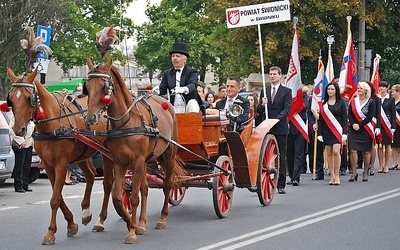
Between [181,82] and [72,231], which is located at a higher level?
[181,82]

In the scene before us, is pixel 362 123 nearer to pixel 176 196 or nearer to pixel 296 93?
pixel 296 93

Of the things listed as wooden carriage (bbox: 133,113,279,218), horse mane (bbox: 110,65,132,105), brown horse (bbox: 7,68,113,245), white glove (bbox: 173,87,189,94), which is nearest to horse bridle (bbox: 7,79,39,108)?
brown horse (bbox: 7,68,113,245)

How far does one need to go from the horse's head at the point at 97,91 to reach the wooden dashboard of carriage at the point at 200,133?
2255 millimetres

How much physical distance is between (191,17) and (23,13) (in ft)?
71.5

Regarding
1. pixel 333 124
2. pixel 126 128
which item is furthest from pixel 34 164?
pixel 126 128

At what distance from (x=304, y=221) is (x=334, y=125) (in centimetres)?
592

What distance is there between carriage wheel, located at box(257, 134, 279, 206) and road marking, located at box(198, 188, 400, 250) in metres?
1.06

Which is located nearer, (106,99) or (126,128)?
(106,99)

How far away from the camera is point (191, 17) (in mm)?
56375

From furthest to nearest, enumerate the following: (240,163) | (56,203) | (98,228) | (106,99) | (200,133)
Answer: (240,163) < (200,133) < (98,228) < (56,203) < (106,99)

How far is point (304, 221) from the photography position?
38.0 ft

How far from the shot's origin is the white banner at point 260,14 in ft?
55.5

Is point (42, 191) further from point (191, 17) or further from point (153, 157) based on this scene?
point (191, 17)

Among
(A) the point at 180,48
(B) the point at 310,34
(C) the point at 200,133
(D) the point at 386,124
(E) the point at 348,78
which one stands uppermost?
(B) the point at 310,34
